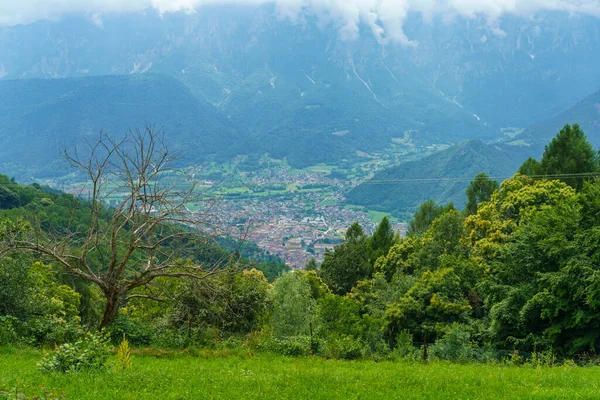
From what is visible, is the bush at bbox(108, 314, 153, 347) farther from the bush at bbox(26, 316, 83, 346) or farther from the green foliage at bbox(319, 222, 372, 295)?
the green foliage at bbox(319, 222, 372, 295)

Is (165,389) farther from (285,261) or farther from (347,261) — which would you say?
(285,261)

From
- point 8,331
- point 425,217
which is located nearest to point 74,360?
point 8,331

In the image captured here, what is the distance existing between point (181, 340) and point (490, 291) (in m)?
11.9

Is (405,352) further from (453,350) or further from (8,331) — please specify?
(8,331)

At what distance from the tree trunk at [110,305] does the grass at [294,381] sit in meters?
2.03

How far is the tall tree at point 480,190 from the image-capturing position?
39000 millimetres

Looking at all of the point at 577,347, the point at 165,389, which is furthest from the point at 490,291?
the point at 165,389

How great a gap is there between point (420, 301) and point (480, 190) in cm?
2016

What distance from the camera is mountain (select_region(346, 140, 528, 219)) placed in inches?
4557

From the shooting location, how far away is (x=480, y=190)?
39656 millimetres

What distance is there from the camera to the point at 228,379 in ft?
29.7

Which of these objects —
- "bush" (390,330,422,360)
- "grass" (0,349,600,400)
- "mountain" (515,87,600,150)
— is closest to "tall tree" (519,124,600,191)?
"bush" (390,330,422,360)

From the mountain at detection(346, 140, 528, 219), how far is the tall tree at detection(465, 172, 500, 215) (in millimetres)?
67352

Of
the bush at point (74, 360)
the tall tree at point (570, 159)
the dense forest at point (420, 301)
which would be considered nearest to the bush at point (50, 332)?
the dense forest at point (420, 301)
